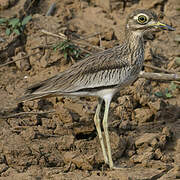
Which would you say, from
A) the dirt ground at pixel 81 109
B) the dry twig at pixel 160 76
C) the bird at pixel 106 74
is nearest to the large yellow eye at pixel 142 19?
the bird at pixel 106 74

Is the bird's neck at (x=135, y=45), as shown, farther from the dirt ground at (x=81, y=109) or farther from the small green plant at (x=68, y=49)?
the small green plant at (x=68, y=49)

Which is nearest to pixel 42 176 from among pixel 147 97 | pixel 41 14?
pixel 147 97

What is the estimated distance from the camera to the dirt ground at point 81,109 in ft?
13.7

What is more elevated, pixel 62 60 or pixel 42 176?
pixel 62 60

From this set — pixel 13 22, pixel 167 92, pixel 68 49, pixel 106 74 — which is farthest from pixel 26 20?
pixel 167 92

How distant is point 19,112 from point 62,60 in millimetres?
1227

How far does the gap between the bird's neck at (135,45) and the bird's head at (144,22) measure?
6 centimetres

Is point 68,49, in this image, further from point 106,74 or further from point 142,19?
point 142,19

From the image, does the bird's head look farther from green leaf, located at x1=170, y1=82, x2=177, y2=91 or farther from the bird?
green leaf, located at x1=170, y1=82, x2=177, y2=91

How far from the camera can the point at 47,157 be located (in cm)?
426

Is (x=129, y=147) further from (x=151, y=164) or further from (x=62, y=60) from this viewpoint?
(x=62, y=60)

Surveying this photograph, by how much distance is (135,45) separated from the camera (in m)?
4.51

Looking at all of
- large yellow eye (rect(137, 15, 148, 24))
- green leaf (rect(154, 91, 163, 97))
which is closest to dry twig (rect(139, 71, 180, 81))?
green leaf (rect(154, 91, 163, 97))

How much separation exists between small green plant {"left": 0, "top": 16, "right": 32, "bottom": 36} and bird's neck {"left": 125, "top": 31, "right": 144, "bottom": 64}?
2074 millimetres
